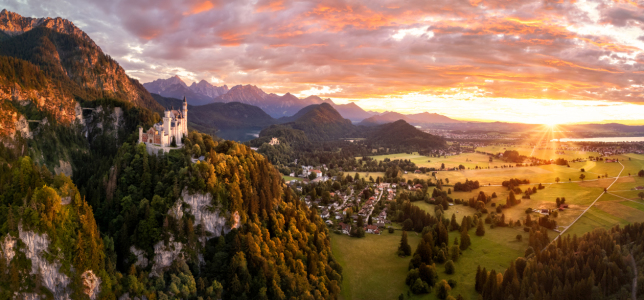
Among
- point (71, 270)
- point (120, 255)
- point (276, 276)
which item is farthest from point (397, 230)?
point (71, 270)

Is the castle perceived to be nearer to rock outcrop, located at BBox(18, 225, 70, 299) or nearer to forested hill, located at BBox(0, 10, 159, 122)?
rock outcrop, located at BBox(18, 225, 70, 299)

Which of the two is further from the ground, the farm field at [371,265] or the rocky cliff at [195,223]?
the rocky cliff at [195,223]

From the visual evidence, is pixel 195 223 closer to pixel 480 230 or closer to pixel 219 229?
pixel 219 229

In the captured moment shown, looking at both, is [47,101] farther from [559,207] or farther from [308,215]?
[559,207]

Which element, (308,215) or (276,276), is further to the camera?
(308,215)

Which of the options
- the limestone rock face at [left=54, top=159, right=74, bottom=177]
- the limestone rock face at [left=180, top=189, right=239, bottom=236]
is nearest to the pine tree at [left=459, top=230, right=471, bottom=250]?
the limestone rock face at [left=180, top=189, right=239, bottom=236]

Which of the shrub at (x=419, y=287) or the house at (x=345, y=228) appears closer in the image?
the shrub at (x=419, y=287)

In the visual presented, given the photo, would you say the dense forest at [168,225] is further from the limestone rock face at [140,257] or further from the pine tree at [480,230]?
the pine tree at [480,230]

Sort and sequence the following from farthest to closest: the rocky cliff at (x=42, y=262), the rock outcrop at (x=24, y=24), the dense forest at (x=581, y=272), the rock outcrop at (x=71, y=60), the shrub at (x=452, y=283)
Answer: the rock outcrop at (x=24, y=24) < the rock outcrop at (x=71, y=60) < the shrub at (x=452, y=283) < the dense forest at (x=581, y=272) < the rocky cliff at (x=42, y=262)

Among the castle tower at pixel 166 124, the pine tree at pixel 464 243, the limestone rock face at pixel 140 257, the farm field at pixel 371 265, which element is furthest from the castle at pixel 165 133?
the pine tree at pixel 464 243
